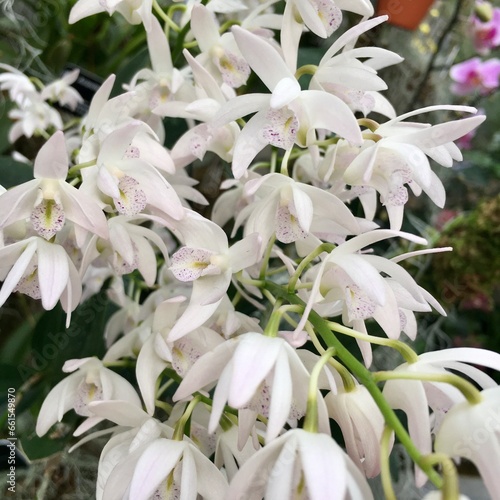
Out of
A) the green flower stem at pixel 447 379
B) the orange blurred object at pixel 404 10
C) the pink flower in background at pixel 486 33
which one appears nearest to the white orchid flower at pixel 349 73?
the green flower stem at pixel 447 379

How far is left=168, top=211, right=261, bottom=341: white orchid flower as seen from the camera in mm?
431

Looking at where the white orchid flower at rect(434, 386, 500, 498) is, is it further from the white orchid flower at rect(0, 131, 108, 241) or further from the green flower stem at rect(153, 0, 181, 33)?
the green flower stem at rect(153, 0, 181, 33)

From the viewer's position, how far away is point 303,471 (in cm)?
32

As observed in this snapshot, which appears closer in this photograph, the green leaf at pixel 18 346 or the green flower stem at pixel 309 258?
the green flower stem at pixel 309 258

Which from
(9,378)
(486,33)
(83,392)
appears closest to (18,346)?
(9,378)

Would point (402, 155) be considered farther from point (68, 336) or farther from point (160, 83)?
point (68, 336)

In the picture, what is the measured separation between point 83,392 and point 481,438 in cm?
35

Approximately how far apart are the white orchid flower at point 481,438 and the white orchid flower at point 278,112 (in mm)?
193

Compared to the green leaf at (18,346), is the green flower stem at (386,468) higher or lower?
higher

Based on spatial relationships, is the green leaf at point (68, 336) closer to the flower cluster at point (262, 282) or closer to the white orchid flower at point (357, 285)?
the flower cluster at point (262, 282)

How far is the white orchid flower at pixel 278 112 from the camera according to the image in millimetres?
414

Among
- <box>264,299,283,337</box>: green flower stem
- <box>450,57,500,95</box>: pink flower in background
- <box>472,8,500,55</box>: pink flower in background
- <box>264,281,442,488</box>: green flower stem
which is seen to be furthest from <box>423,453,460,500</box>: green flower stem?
<box>450,57,500,95</box>: pink flower in background

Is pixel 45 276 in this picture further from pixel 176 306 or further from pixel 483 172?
pixel 483 172

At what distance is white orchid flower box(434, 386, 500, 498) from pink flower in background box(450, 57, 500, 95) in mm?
1251
